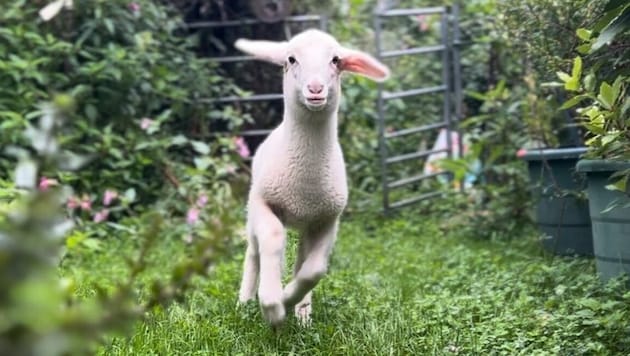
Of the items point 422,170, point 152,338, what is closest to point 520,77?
point 422,170

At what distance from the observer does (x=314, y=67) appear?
313 centimetres

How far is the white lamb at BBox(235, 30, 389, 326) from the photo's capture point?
3.09 m

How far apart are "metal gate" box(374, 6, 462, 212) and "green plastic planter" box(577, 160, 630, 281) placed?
388 centimetres

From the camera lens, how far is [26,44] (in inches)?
267

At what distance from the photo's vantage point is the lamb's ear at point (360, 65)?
3.35 meters

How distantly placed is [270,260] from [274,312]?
180 millimetres

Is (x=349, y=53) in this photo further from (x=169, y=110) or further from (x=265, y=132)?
(x=265, y=132)

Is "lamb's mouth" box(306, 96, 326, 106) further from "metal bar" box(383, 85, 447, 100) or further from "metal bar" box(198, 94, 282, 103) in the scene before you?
"metal bar" box(383, 85, 447, 100)

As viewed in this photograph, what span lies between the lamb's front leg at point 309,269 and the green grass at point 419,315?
76mm

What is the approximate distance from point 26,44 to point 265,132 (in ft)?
6.99

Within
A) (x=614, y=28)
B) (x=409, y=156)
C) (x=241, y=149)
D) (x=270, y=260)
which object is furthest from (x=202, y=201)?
(x=614, y=28)

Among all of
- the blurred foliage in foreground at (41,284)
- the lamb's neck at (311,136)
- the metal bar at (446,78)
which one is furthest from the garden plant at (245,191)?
the lamb's neck at (311,136)

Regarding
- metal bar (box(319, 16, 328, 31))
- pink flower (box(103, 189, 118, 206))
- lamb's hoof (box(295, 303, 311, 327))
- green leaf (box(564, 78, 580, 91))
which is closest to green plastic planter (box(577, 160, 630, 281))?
green leaf (box(564, 78, 580, 91))

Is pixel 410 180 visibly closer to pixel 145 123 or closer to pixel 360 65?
pixel 145 123
